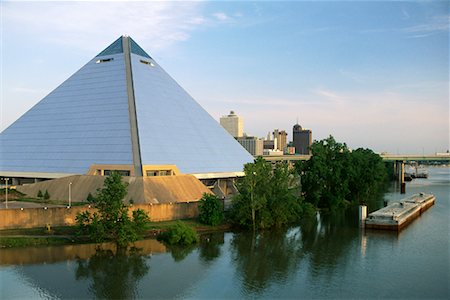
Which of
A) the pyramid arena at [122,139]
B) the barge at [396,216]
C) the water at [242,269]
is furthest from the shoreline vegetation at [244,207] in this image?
the barge at [396,216]

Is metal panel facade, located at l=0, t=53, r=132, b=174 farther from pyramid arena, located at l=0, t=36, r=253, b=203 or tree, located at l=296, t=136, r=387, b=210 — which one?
tree, located at l=296, t=136, r=387, b=210

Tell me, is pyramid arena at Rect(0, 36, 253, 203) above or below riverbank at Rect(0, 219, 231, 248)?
above

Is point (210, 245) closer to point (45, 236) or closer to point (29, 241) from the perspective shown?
point (45, 236)

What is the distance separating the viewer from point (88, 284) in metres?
28.8

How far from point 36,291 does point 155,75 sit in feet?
145

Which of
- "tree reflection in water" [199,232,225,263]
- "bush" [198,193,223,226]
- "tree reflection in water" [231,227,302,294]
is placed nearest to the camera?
"tree reflection in water" [231,227,302,294]

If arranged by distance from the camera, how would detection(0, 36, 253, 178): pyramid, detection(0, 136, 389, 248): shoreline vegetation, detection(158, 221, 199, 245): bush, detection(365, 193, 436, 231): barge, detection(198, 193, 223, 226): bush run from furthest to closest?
detection(0, 36, 253, 178): pyramid
detection(365, 193, 436, 231): barge
detection(198, 193, 223, 226): bush
detection(158, 221, 199, 245): bush
detection(0, 136, 389, 248): shoreline vegetation

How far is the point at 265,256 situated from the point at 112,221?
13.1 meters

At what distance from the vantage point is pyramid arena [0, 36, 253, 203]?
50062 millimetres

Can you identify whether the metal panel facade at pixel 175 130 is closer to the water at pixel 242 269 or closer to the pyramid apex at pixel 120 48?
the pyramid apex at pixel 120 48

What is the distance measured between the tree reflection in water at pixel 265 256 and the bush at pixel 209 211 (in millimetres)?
2710

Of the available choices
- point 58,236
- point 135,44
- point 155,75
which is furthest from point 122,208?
point 135,44

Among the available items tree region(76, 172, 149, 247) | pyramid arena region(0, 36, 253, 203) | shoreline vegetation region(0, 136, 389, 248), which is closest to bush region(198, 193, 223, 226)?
shoreline vegetation region(0, 136, 389, 248)

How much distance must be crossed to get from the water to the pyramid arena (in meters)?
11.5
